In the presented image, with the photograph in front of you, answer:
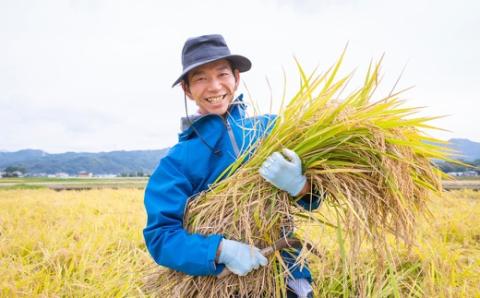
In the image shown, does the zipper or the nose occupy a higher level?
the nose

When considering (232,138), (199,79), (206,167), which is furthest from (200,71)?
(206,167)

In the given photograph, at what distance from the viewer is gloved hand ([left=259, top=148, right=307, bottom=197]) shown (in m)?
1.35

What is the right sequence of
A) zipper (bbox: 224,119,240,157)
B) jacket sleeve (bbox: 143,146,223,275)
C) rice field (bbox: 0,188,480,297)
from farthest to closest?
rice field (bbox: 0,188,480,297) < zipper (bbox: 224,119,240,157) < jacket sleeve (bbox: 143,146,223,275)

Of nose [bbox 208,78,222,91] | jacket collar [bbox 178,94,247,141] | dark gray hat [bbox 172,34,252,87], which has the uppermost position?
dark gray hat [bbox 172,34,252,87]

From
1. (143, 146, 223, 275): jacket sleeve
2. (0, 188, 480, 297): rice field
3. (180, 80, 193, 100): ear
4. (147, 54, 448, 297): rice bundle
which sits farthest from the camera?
(0, 188, 480, 297): rice field

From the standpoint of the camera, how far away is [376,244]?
55.1 inches

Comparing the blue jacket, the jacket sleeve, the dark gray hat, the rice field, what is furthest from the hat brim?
the rice field

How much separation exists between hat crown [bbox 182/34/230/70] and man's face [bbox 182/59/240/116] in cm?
5

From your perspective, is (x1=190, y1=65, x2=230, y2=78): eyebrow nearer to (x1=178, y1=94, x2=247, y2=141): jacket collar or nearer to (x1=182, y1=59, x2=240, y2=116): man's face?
(x1=182, y1=59, x2=240, y2=116): man's face

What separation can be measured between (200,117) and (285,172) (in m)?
0.55

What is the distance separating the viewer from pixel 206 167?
1627mm

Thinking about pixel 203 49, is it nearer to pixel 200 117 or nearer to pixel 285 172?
pixel 200 117

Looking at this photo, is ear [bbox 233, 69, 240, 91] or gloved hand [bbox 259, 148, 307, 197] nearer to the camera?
gloved hand [bbox 259, 148, 307, 197]

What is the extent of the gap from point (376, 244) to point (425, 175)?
369 mm
